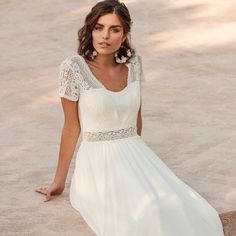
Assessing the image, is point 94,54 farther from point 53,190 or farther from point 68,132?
point 53,190

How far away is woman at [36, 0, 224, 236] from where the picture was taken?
448 cm

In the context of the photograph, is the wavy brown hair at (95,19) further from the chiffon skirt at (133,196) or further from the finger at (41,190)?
the finger at (41,190)

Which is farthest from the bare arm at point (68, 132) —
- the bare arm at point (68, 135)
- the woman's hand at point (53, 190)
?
the woman's hand at point (53, 190)

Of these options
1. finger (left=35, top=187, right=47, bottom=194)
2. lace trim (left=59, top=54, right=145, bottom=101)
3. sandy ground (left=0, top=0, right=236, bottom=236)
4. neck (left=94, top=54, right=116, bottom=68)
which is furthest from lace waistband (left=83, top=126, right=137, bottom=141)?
finger (left=35, top=187, right=47, bottom=194)

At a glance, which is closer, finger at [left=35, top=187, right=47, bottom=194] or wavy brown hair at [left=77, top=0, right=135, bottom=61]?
wavy brown hair at [left=77, top=0, right=135, bottom=61]

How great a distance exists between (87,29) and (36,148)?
195cm

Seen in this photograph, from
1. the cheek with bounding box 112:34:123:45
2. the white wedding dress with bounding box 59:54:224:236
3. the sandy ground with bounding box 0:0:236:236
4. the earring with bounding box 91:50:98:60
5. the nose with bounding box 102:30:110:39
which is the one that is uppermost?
the nose with bounding box 102:30:110:39

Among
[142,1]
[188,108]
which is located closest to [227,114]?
[188,108]

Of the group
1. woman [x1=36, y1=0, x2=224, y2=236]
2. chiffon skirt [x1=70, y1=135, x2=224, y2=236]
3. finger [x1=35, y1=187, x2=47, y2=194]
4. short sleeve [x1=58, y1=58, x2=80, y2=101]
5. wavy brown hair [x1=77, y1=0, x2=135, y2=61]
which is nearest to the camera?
chiffon skirt [x1=70, y1=135, x2=224, y2=236]

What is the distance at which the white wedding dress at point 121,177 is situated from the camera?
4406 millimetres

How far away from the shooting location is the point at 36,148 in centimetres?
645

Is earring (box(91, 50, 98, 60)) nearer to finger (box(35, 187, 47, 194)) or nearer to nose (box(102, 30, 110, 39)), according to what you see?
nose (box(102, 30, 110, 39))

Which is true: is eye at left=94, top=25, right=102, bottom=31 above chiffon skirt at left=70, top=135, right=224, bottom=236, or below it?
above

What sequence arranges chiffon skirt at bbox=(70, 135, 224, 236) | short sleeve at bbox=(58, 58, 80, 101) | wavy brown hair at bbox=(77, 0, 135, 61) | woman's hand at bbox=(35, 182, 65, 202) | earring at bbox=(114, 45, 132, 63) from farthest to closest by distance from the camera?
woman's hand at bbox=(35, 182, 65, 202) < earring at bbox=(114, 45, 132, 63) < short sleeve at bbox=(58, 58, 80, 101) < wavy brown hair at bbox=(77, 0, 135, 61) < chiffon skirt at bbox=(70, 135, 224, 236)
